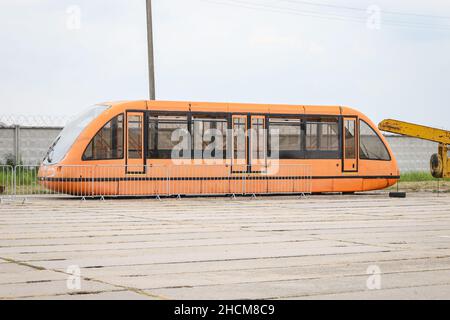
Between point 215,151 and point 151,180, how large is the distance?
Answer: 87.5 inches

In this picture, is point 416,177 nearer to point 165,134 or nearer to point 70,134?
point 165,134

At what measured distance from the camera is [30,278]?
951cm

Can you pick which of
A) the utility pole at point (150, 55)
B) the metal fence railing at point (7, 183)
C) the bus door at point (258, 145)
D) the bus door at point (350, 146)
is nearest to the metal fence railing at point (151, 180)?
the metal fence railing at point (7, 183)

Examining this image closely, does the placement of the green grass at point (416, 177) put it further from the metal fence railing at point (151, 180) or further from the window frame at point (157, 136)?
the window frame at point (157, 136)

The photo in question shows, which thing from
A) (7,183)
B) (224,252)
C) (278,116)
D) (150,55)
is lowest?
(224,252)

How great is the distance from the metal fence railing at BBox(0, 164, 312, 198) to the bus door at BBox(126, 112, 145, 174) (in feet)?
0.15

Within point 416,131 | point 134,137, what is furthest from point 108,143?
point 416,131

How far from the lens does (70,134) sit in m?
26.5

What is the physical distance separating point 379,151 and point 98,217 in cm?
1349

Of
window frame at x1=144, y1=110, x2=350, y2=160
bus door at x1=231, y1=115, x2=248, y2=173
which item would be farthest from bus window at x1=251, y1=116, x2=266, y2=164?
bus door at x1=231, y1=115, x2=248, y2=173

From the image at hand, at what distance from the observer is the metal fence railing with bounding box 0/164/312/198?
2600 cm

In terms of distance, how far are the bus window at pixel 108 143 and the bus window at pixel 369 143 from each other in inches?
312

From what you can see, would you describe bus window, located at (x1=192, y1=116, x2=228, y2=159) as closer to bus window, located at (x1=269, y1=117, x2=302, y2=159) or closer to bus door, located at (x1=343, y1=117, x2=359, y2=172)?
bus window, located at (x1=269, y1=117, x2=302, y2=159)
